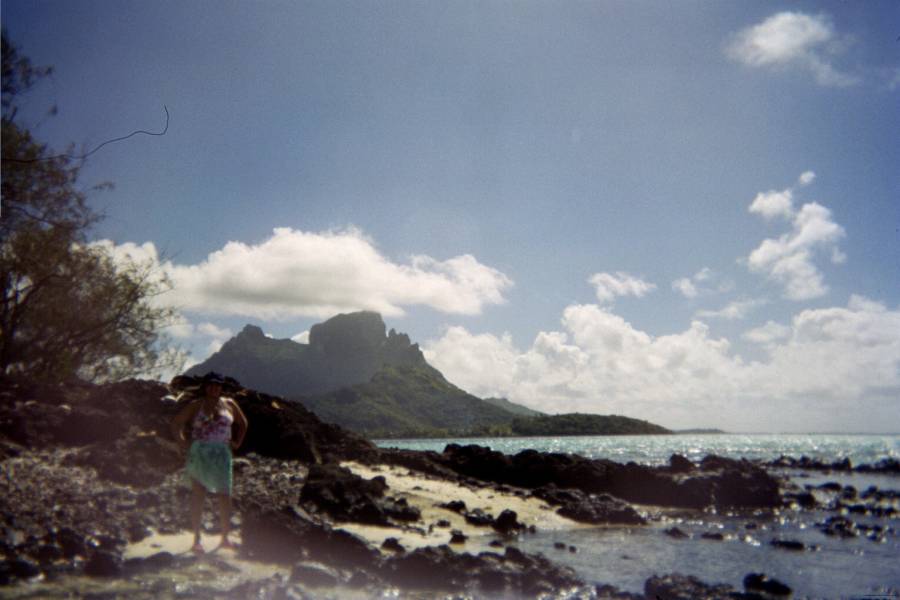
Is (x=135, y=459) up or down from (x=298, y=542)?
up

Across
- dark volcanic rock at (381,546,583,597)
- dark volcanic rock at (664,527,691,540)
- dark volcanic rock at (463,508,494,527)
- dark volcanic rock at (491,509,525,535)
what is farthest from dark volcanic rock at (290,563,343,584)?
dark volcanic rock at (664,527,691,540)

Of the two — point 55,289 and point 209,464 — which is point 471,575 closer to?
point 209,464

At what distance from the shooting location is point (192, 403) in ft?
33.3

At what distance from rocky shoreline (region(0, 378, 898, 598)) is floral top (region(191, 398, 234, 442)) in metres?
1.86

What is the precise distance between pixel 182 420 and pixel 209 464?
2.83ft

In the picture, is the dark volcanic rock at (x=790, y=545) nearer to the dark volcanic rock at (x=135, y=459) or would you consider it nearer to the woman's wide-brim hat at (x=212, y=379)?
the woman's wide-brim hat at (x=212, y=379)

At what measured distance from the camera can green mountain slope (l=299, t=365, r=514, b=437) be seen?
15100 centimetres

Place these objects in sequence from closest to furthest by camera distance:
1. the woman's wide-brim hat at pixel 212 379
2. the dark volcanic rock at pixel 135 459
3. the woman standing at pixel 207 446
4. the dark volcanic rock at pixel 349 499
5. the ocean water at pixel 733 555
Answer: the woman standing at pixel 207 446
the woman's wide-brim hat at pixel 212 379
the ocean water at pixel 733 555
the dark volcanic rock at pixel 135 459
the dark volcanic rock at pixel 349 499

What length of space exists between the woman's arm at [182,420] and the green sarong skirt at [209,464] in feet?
0.84

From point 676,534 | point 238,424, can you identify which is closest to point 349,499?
point 238,424

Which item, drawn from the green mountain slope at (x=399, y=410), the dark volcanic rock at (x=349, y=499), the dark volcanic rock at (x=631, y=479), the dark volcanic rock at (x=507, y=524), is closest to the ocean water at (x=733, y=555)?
the dark volcanic rock at (x=507, y=524)

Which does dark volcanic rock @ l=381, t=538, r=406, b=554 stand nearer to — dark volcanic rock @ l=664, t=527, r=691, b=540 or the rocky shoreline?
the rocky shoreline

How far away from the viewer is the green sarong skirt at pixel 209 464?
9852 millimetres

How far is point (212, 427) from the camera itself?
9914 mm
